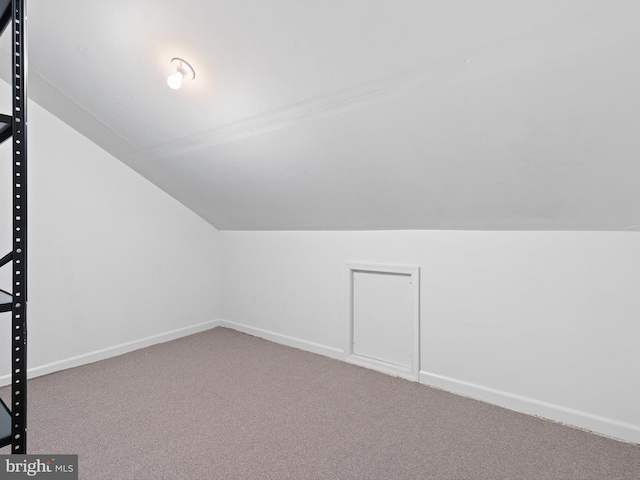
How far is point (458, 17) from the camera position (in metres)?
1.12

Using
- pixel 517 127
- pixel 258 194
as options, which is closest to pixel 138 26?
pixel 258 194

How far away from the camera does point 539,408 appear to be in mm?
1907

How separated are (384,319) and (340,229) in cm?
76

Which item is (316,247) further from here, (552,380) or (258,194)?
(552,380)

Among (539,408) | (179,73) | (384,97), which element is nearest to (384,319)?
(539,408)

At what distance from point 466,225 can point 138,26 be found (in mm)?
1998

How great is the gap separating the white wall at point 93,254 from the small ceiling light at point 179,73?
4.65 feet

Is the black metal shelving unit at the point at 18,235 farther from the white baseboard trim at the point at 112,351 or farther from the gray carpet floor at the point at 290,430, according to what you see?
the white baseboard trim at the point at 112,351

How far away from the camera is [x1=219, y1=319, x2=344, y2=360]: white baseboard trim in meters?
2.79

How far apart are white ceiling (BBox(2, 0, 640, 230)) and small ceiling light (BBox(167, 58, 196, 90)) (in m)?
0.04

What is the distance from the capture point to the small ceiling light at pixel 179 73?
63.2 inches

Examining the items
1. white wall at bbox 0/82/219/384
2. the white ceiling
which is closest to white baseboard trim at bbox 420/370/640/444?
the white ceiling

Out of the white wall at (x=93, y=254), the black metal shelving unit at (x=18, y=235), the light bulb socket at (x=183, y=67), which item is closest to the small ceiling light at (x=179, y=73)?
the light bulb socket at (x=183, y=67)

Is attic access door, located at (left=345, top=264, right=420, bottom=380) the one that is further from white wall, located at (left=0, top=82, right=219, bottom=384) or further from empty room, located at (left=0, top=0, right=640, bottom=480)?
white wall, located at (left=0, top=82, right=219, bottom=384)
